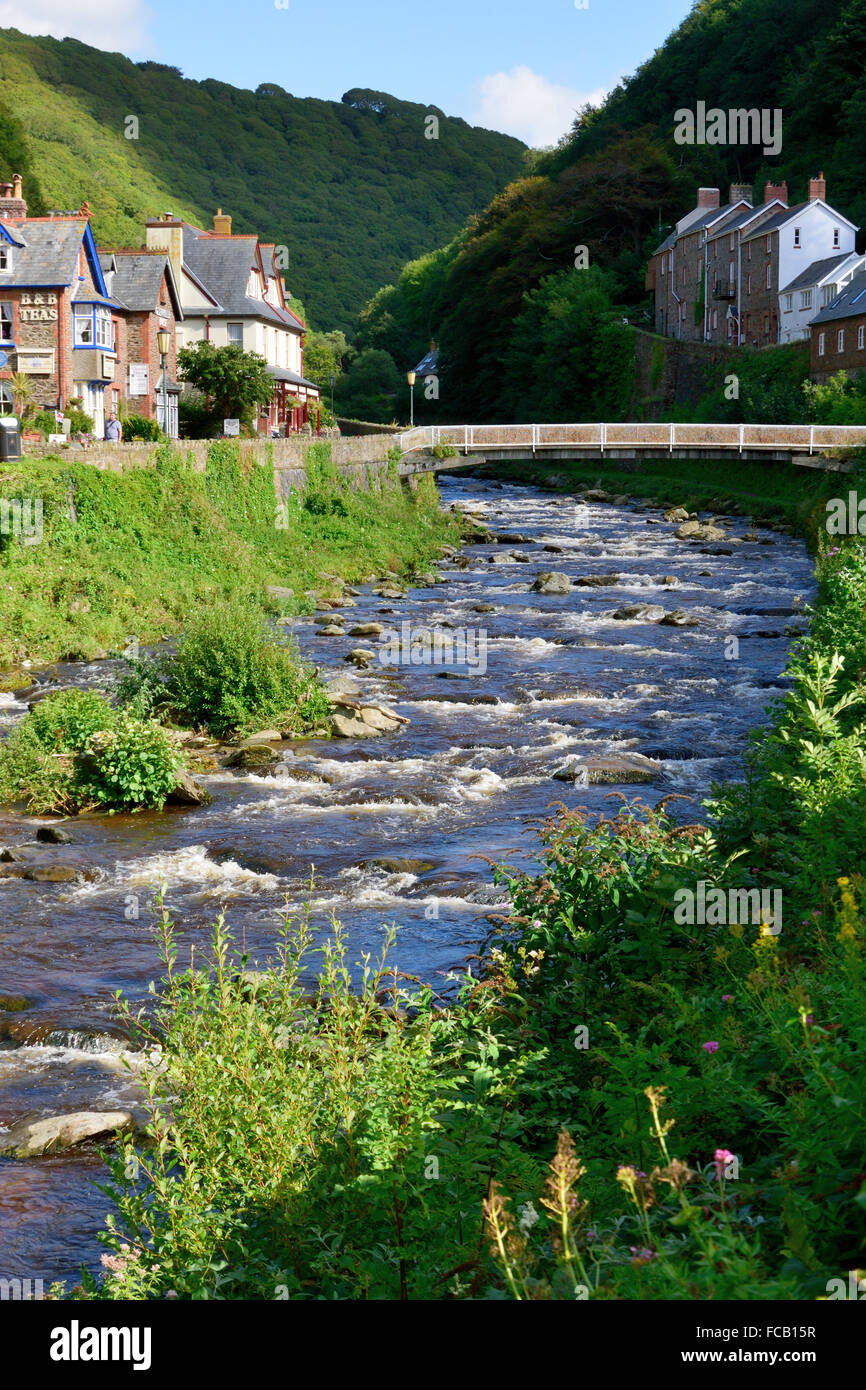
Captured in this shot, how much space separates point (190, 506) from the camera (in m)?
38.4

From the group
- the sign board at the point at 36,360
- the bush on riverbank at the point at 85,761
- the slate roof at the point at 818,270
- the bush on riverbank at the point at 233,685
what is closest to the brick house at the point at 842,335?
the slate roof at the point at 818,270

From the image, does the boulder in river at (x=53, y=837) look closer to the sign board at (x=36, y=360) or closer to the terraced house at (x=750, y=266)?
the sign board at (x=36, y=360)

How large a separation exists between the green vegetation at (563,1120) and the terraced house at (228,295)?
58.4m

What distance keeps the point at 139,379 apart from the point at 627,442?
869 inches

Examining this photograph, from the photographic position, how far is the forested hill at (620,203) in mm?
90438

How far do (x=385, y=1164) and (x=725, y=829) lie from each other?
618 cm

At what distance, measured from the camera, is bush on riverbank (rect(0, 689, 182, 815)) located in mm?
18547

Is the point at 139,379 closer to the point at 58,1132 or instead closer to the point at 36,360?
the point at 36,360

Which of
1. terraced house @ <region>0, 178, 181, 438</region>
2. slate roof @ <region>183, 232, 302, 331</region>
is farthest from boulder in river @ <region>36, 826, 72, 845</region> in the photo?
slate roof @ <region>183, 232, 302, 331</region>

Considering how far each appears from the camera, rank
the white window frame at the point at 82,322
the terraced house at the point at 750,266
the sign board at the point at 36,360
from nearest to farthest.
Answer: the sign board at the point at 36,360
the white window frame at the point at 82,322
the terraced house at the point at 750,266

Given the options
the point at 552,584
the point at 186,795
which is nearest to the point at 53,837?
the point at 186,795

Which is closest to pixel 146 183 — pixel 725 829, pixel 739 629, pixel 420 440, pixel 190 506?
pixel 420 440

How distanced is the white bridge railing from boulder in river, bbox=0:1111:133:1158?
149 feet
